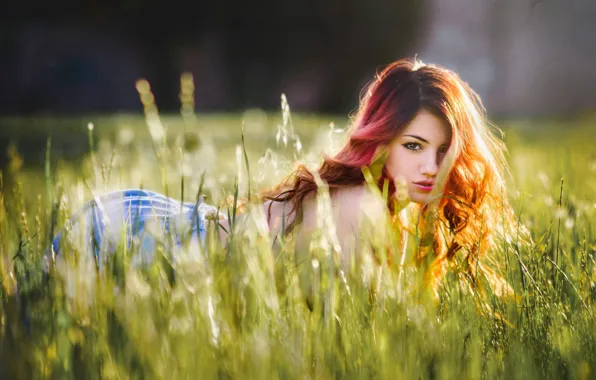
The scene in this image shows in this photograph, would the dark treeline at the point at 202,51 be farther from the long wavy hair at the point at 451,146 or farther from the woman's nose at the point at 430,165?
the woman's nose at the point at 430,165

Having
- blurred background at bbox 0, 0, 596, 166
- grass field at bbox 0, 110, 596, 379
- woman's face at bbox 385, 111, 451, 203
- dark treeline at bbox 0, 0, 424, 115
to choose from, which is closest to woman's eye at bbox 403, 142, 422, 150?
woman's face at bbox 385, 111, 451, 203

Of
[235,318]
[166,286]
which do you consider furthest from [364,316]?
[166,286]

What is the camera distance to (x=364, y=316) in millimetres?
1528

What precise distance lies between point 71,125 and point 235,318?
8.02 metres

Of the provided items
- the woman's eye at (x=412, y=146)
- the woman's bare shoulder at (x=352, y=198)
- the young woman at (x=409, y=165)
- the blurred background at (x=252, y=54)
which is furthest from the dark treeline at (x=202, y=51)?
A: the woman's eye at (x=412, y=146)

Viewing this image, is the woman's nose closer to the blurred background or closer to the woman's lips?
the woman's lips

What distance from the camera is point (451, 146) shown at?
228 cm

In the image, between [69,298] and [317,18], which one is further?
[317,18]

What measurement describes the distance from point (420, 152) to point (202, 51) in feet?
40.7

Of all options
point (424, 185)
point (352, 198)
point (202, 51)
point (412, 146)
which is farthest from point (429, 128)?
point (202, 51)

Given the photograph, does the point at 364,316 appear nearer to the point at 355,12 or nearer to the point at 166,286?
the point at 166,286

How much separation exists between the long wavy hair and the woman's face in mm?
28

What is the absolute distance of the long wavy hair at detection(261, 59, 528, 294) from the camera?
2396 mm

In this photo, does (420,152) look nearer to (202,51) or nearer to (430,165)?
(430,165)
